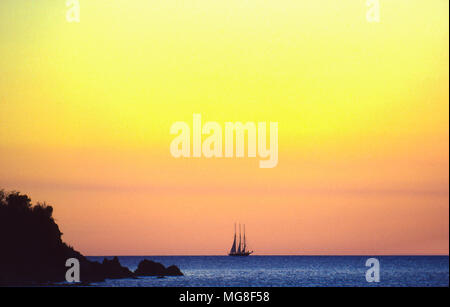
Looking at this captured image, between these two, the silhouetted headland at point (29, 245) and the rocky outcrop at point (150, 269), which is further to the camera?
the rocky outcrop at point (150, 269)

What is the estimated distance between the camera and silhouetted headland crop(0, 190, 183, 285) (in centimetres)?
6650

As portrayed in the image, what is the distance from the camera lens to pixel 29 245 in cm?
6825

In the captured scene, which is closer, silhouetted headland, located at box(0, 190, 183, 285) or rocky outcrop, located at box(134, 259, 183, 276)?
silhouetted headland, located at box(0, 190, 183, 285)

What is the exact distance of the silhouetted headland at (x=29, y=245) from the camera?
66.5m

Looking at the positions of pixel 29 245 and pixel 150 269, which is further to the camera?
pixel 150 269

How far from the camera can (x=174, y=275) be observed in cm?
10675
